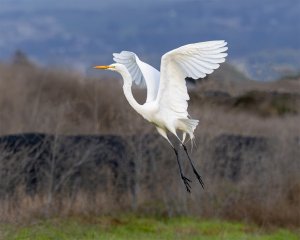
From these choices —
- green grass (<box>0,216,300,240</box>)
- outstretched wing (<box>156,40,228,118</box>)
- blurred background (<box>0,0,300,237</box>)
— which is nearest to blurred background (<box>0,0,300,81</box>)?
blurred background (<box>0,0,300,237</box>)

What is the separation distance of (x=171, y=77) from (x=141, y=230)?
6.81 metres

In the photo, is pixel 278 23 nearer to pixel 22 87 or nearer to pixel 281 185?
pixel 22 87

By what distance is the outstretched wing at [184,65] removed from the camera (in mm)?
10125

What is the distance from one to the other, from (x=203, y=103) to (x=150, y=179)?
12.4 feet

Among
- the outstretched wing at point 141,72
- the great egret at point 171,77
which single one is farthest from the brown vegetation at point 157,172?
the great egret at point 171,77

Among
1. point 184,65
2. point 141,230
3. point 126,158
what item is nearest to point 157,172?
point 126,158

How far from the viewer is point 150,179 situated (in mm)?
19453

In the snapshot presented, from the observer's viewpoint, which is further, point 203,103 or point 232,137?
point 203,103

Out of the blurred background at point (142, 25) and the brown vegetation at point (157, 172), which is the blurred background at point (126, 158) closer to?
the brown vegetation at point (157, 172)

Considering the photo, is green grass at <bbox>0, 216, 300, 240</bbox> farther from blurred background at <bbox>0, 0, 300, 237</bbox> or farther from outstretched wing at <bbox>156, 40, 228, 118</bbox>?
outstretched wing at <bbox>156, 40, 228, 118</bbox>

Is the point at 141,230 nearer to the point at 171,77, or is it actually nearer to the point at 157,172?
the point at 157,172

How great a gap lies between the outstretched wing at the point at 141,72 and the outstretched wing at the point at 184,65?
16.9 inches

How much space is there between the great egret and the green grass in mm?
2755

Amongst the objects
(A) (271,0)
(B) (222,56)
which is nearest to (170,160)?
(B) (222,56)
